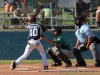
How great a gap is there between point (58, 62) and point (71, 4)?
4061mm

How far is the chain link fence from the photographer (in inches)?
635

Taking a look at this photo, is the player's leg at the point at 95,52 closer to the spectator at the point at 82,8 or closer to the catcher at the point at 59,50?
the catcher at the point at 59,50

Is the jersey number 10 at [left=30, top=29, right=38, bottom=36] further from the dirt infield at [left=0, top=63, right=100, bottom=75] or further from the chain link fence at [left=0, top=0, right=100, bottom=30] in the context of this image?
the chain link fence at [left=0, top=0, right=100, bottom=30]

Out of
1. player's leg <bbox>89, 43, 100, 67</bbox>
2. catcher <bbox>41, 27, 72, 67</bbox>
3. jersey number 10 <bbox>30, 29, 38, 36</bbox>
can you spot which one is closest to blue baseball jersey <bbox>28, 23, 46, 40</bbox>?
jersey number 10 <bbox>30, 29, 38, 36</bbox>

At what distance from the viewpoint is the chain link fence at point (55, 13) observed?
1614 cm

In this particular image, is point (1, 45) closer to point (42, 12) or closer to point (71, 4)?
point (42, 12)

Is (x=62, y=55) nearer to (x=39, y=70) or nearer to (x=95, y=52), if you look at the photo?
(x=95, y=52)

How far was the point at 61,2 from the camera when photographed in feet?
55.2

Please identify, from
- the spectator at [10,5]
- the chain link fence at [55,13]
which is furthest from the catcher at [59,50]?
the spectator at [10,5]

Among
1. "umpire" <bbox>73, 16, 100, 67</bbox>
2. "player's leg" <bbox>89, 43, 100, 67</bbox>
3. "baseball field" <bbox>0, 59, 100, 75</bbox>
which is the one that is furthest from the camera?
"player's leg" <bbox>89, 43, 100, 67</bbox>

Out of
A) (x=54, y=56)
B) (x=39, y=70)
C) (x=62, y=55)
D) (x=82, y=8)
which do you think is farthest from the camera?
(x=82, y=8)

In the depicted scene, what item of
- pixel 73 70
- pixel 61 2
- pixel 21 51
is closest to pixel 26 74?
pixel 73 70

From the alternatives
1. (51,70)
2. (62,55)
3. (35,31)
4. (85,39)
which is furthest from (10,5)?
(51,70)

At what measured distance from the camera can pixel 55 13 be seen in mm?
16328
